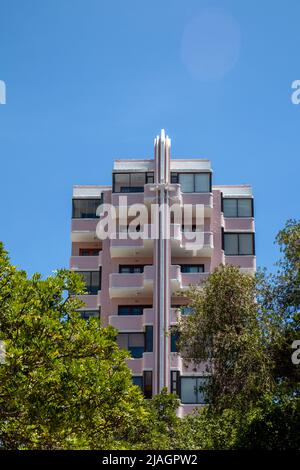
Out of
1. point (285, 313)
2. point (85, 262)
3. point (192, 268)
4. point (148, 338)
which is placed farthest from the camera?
point (85, 262)

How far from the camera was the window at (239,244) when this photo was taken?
62.2 meters

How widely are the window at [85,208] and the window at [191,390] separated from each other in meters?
14.8

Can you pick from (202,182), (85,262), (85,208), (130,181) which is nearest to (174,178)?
(202,182)

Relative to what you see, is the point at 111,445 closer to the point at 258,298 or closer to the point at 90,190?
the point at 258,298

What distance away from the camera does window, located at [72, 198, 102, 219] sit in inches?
2517

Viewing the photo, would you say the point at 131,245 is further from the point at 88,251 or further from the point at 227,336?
the point at 227,336

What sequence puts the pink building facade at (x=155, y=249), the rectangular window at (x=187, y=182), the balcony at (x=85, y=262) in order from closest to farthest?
the pink building facade at (x=155, y=249) < the balcony at (x=85, y=262) < the rectangular window at (x=187, y=182)

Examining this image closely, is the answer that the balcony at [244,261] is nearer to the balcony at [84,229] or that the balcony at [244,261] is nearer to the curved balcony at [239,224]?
the curved balcony at [239,224]

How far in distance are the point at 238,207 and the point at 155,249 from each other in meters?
8.59

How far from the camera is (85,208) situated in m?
64.4

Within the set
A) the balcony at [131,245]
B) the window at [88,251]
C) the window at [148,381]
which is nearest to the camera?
the window at [148,381]

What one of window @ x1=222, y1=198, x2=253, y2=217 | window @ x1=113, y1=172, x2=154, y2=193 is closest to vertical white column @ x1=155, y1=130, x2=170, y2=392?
window @ x1=113, y1=172, x2=154, y2=193

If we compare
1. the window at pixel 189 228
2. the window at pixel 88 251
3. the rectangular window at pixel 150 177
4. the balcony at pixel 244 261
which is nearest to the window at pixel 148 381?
the balcony at pixel 244 261
